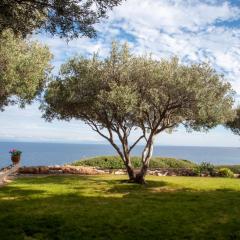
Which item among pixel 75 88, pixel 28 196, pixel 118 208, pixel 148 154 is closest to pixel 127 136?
A: pixel 148 154

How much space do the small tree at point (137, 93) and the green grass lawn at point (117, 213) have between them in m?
5.74

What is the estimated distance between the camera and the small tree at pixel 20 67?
26.2 m

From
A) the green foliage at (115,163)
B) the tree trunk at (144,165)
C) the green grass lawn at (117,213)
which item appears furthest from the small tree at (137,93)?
the green foliage at (115,163)

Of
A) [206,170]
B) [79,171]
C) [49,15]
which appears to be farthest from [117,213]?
[206,170]

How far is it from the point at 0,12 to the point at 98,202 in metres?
11.3

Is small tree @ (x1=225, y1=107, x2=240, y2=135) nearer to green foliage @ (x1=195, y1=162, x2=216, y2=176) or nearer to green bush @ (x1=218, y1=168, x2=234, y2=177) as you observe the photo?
green foliage @ (x1=195, y1=162, x2=216, y2=176)

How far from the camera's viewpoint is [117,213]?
62.4 ft

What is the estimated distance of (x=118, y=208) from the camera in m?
20.3

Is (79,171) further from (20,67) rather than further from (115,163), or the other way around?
(20,67)

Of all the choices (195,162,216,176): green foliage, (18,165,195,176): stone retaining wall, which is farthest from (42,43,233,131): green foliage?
(195,162,216,176): green foliage

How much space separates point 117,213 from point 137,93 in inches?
525

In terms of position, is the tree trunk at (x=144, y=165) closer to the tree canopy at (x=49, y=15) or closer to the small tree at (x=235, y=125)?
the tree canopy at (x=49, y=15)

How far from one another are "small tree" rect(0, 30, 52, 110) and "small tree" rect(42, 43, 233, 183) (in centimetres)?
246

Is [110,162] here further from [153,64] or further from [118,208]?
[118,208]
